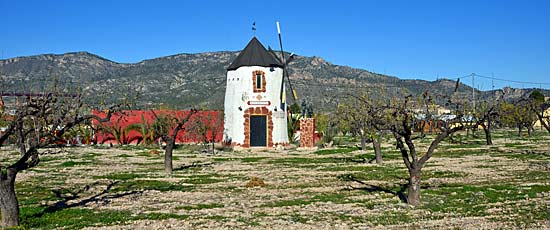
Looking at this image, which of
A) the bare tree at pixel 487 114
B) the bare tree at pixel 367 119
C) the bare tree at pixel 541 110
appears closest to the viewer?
the bare tree at pixel 487 114

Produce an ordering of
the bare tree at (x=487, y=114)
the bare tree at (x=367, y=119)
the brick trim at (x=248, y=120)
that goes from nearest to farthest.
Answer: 1. the bare tree at (x=487, y=114)
2. the bare tree at (x=367, y=119)
3. the brick trim at (x=248, y=120)

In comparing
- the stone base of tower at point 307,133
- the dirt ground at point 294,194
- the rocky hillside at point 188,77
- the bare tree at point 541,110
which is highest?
the rocky hillside at point 188,77

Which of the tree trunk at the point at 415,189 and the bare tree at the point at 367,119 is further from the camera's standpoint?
the bare tree at the point at 367,119

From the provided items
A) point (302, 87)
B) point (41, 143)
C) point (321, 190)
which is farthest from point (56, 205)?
point (302, 87)

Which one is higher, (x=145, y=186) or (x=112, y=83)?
(x=112, y=83)

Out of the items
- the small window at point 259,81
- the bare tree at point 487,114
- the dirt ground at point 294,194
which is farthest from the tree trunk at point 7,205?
the small window at point 259,81

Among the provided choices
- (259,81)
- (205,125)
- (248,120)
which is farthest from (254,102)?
(205,125)

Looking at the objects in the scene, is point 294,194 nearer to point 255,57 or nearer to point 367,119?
point 367,119

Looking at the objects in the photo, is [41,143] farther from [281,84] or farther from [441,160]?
[281,84]

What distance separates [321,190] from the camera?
22.5m

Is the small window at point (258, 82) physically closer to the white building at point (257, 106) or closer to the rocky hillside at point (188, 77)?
the white building at point (257, 106)

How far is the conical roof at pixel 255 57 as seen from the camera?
51.2 m

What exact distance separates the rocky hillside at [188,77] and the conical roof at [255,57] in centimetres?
6312

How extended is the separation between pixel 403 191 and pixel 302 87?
127565mm
